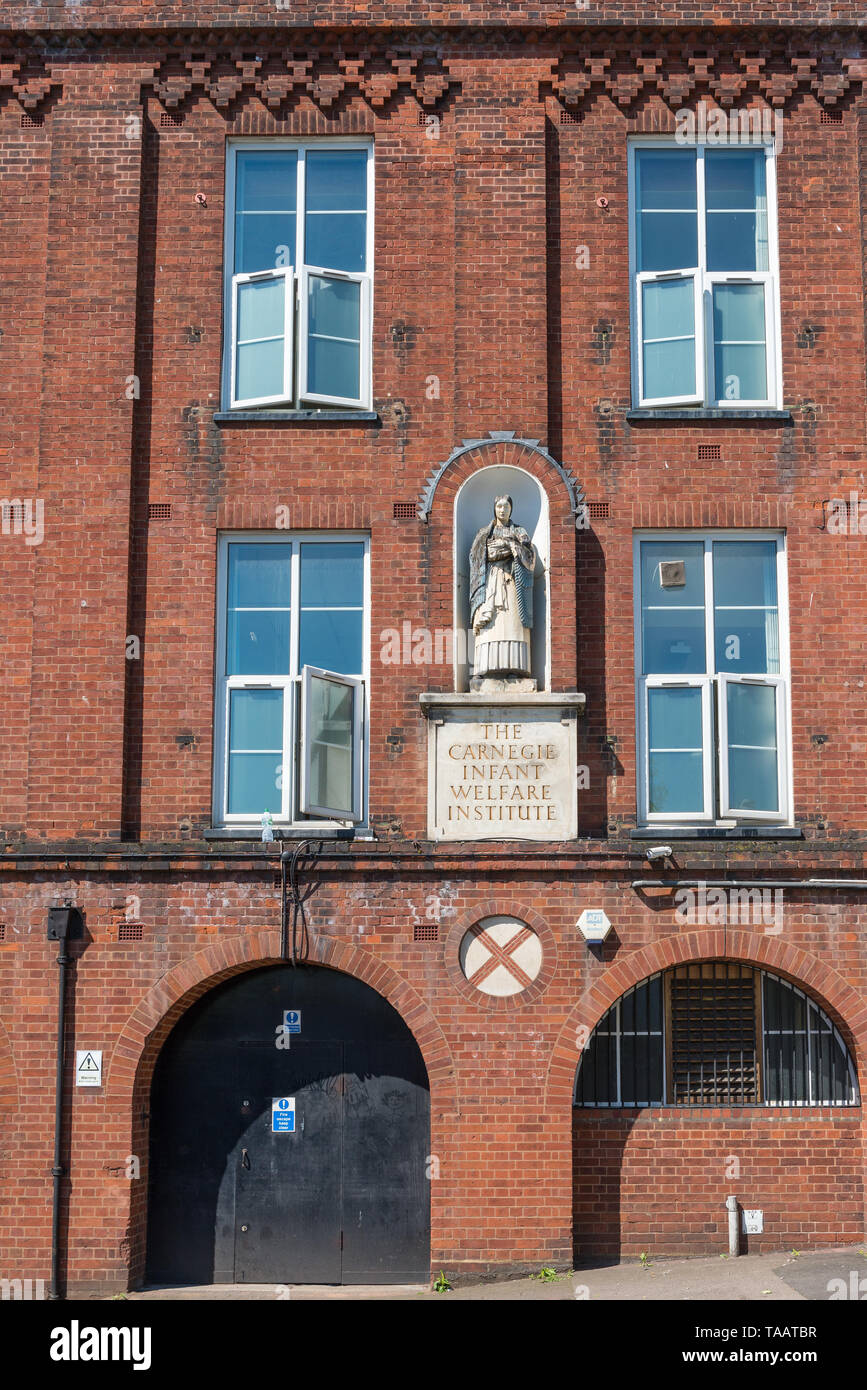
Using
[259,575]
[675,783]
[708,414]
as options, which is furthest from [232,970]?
[708,414]

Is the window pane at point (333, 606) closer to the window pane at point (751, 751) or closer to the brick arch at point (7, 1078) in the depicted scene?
the window pane at point (751, 751)

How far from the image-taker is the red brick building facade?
1431 cm

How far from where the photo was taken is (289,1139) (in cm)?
1476

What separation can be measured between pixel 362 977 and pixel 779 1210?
421 centimetres

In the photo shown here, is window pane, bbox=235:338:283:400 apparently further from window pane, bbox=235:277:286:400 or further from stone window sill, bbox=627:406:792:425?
Result: stone window sill, bbox=627:406:792:425

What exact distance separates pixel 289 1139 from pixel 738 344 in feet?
27.8

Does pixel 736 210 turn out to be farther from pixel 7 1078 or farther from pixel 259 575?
pixel 7 1078

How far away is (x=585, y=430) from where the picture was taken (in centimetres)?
1533

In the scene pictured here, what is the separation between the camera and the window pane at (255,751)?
14.9 m

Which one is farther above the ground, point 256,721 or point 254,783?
point 256,721

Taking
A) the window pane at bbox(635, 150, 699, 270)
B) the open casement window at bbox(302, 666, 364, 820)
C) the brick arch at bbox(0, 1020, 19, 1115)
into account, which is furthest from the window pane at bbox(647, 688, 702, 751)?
the brick arch at bbox(0, 1020, 19, 1115)

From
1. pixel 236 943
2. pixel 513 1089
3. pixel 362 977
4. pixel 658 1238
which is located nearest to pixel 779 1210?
pixel 658 1238

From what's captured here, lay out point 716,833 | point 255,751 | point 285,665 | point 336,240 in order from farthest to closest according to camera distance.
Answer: point 336,240 → point 285,665 → point 255,751 → point 716,833

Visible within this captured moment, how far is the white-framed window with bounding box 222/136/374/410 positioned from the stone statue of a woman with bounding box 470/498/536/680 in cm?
189
